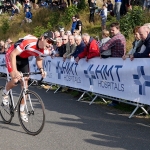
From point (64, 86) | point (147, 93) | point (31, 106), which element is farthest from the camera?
point (64, 86)

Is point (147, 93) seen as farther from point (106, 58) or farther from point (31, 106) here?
point (31, 106)

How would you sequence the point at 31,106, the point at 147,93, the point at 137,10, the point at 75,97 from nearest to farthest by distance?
the point at 31,106 → the point at 147,93 → the point at 75,97 → the point at 137,10

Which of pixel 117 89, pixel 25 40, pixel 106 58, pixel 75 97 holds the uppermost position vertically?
pixel 25 40

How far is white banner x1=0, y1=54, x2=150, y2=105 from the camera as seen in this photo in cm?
776

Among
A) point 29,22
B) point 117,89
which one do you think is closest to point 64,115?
point 117,89

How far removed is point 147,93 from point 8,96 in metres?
2.92

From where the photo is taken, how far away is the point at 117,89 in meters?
8.67

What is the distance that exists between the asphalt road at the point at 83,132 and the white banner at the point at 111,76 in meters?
0.52

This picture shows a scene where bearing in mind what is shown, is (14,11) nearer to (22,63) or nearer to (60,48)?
(60,48)

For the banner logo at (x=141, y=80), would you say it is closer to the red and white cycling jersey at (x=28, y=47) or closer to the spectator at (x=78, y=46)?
the red and white cycling jersey at (x=28, y=47)

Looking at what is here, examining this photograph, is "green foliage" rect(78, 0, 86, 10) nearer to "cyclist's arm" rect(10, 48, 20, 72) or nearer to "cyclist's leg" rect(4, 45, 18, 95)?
"cyclist's leg" rect(4, 45, 18, 95)

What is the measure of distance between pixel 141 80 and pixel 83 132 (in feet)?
5.79

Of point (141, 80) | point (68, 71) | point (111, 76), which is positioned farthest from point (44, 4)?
point (141, 80)

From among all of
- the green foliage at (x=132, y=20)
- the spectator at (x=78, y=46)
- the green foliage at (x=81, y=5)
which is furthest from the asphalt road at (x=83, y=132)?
the green foliage at (x=81, y=5)
